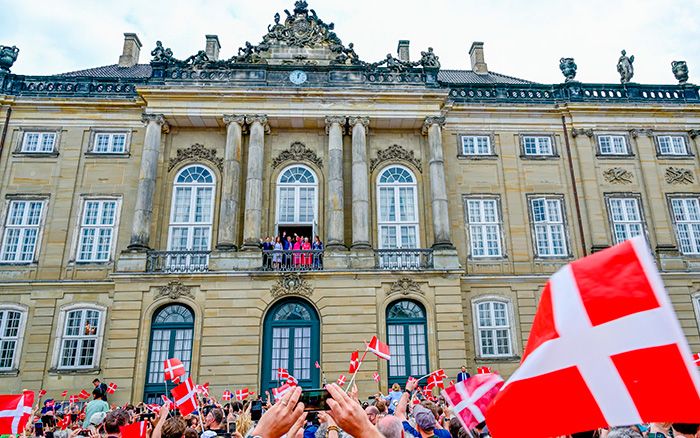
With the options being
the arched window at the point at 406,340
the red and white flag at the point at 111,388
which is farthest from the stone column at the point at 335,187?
the red and white flag at the point at 111,388

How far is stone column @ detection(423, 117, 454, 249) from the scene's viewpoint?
23.3 meters

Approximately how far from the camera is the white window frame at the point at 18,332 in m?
21.9

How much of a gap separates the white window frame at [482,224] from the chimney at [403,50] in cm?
1104

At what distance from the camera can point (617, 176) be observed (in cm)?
2634

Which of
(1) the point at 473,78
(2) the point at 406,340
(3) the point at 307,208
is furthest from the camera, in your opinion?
(1) the point at 473,78

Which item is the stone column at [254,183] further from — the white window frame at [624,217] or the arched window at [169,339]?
the white window frame at [624,217]

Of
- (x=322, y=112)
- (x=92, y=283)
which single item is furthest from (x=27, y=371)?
(x=322, y=112)

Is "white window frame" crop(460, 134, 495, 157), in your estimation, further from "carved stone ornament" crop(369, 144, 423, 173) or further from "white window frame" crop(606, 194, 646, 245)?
"white window frame" crop(606, 194, 646, 245)

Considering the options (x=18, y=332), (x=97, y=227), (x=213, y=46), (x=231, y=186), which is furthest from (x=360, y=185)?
(x=18, y=332)

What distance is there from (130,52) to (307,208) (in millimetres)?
17818

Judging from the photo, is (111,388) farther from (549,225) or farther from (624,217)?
(624,217)

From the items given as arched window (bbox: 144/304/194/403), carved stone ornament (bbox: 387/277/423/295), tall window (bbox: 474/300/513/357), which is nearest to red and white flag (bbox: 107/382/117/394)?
arched window (bbox: 144/304/194/403)

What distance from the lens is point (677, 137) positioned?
27.5 meters

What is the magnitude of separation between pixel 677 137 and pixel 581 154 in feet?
18.2
